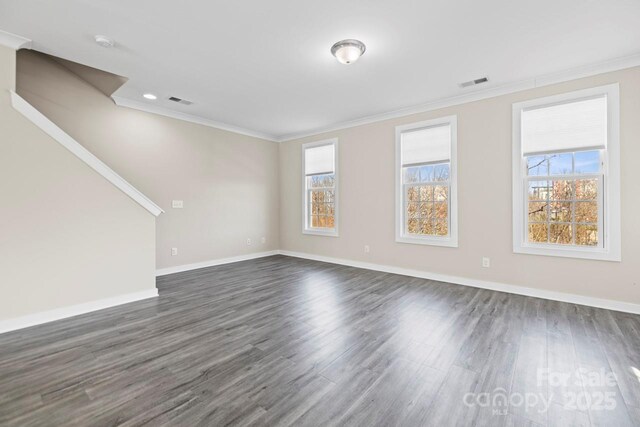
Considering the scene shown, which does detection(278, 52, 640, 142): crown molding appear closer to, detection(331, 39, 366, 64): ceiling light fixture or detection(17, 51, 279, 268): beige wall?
detection(331, 39, 366, 64): ceiling light fixture

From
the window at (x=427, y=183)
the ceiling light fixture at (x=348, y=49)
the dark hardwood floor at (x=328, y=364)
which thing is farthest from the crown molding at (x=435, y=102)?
the dark hardwood floor at (x=328, y=364)

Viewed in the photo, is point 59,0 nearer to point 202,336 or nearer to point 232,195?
point 202,336

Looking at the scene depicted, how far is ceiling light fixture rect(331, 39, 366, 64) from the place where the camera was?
2.82 meters

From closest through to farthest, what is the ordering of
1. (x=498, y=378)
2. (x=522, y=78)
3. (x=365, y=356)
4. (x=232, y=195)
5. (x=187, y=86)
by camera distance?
(x=498, y=378) → (x=365, y=356) → (x=522, y=78) → (x=187, y=86) → (x=232, y=195)

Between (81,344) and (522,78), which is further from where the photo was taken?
(522,78)

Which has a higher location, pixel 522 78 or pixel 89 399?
pixel 522 78

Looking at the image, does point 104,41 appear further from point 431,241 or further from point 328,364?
point 431,241

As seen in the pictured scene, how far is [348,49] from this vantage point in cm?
283

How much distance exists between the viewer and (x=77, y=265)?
10.1 feet

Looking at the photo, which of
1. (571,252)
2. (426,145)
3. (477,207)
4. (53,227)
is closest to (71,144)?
(53,227)

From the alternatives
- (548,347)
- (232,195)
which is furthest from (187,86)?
(548,347)

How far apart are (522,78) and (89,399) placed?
526 centimetres

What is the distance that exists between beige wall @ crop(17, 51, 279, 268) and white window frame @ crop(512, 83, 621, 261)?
190 inches

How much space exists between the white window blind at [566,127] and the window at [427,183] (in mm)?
938
